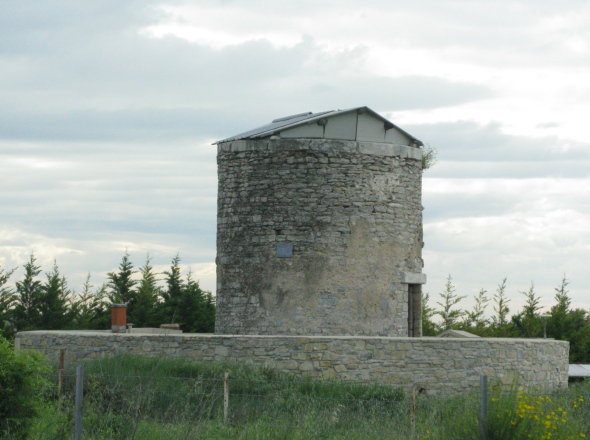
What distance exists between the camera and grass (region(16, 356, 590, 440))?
9.71 metres

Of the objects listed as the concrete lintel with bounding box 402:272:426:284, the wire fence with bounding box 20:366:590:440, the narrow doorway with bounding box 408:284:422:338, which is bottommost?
the wire fence with bounding box 20:366:590:440

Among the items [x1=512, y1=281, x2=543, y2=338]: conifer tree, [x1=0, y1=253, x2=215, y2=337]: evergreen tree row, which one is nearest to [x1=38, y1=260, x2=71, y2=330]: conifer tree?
[x1=0, y1=253, x2=215, y2=337]: evergreen tree row

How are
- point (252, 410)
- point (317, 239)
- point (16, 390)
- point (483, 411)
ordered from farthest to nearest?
1. point (317, 239)
2. point (252, 410)
3. point (16, 390)
4. point (483, 411)

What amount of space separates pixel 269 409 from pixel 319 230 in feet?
18.0

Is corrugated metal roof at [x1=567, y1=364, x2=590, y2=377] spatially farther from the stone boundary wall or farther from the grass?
the stone boundary wall

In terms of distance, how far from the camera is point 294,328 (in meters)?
18.2

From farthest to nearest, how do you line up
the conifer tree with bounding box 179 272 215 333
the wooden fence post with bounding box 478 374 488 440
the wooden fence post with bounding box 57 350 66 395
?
the conifer tree with bounding box 179 272 215 333
the wooden fence post with bounding box 57 350 66 395
the wooden fence post with bounding box 478 374 488 440

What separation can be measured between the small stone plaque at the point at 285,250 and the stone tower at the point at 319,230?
2cm

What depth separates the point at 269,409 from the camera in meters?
13.6

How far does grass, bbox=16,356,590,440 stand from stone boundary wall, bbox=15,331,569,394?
42cm

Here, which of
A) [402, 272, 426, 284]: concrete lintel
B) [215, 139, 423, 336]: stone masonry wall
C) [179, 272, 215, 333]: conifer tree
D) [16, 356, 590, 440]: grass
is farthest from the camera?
[179, 272, 215, 333]: conifer tree

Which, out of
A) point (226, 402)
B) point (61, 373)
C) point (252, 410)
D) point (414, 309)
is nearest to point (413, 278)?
point (414, 309)

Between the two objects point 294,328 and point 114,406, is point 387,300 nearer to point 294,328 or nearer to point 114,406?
point 294,328

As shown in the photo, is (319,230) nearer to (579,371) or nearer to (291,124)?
(291,124)
